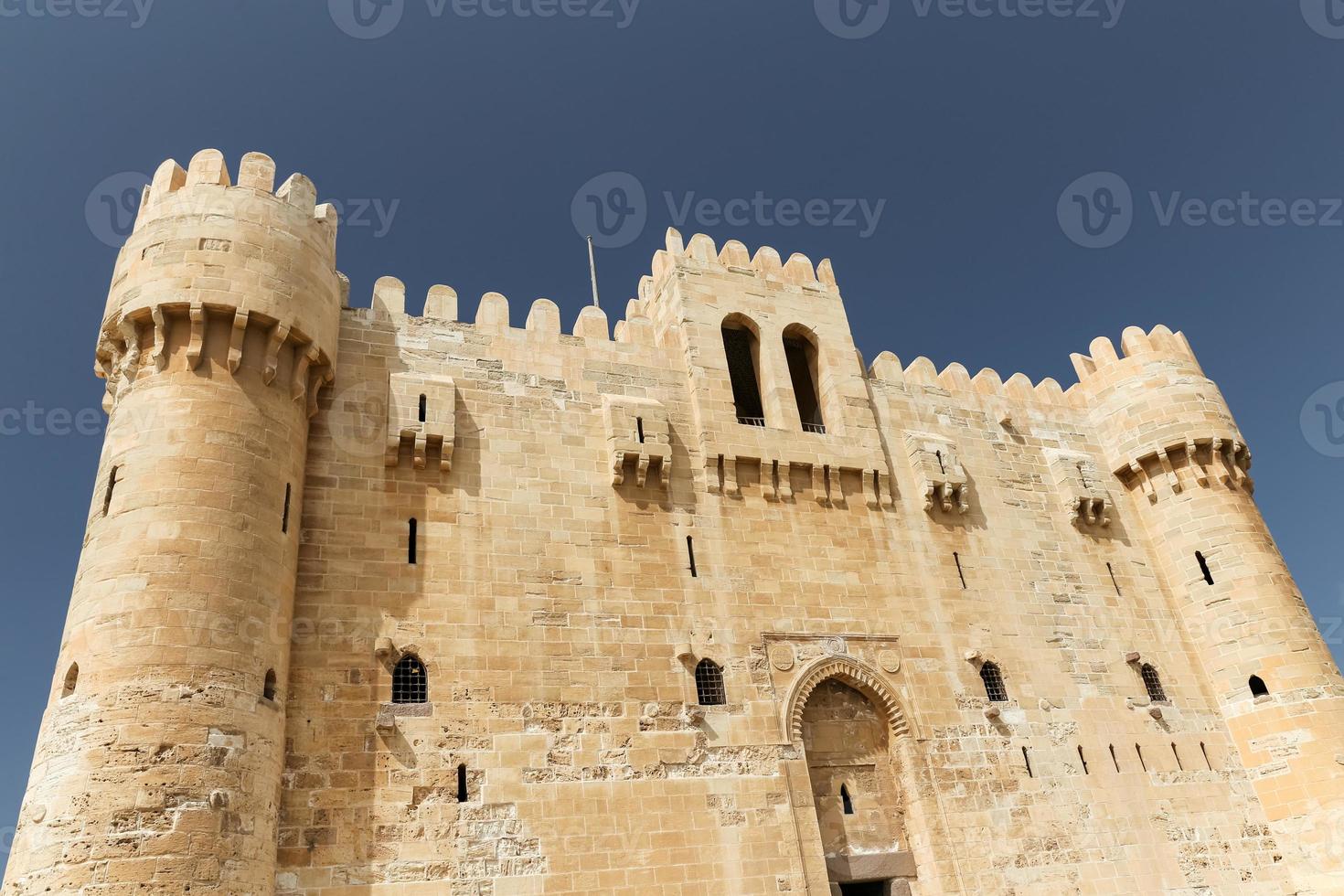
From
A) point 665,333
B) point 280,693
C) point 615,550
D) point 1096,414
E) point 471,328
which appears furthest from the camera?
point 1096,414

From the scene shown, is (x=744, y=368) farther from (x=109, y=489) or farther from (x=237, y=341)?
(x=109, y=489)

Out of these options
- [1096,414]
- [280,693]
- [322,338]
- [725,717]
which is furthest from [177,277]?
[1096,414]

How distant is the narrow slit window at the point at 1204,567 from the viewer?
16812 millimetres

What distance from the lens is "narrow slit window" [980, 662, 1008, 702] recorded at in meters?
14.2

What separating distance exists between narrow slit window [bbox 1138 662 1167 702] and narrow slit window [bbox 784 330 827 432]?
728 cm

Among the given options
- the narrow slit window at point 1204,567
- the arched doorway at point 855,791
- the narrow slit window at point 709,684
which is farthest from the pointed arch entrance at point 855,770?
the narrow slit window at point 1204,567

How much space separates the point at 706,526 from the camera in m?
13.8

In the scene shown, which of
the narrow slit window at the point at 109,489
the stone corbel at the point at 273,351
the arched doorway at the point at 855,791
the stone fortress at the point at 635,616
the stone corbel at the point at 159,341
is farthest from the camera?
the arched doorway at the point at 855,791

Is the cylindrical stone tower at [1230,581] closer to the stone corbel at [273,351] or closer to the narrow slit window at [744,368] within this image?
the narrow slit window at [744,368]

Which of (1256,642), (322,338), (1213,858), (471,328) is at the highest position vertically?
(471,328)

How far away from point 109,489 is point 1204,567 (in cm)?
1834

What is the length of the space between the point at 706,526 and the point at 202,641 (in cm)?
713

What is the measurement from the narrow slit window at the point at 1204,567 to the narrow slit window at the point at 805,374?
7.89 m

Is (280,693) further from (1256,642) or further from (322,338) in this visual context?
(1256,642)
